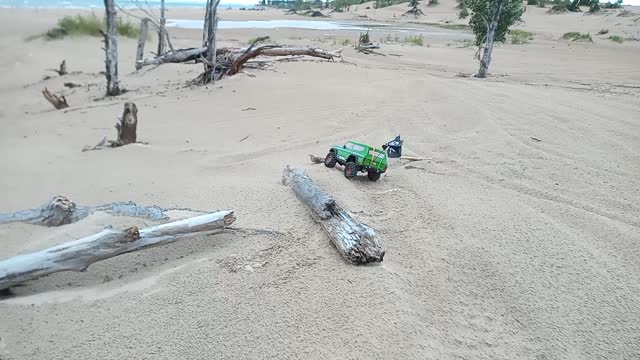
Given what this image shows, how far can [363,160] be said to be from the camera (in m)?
4.41

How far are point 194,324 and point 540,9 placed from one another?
47095 millimetres

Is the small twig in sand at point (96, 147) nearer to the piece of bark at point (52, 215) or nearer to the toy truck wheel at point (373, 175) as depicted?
the piece of bark at point (52, 215)

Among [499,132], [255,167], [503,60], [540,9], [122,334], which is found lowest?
[122,334]

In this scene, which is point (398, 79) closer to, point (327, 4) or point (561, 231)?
point (561, 231)

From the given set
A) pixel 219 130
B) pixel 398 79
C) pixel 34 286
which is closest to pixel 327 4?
pixel 398 79

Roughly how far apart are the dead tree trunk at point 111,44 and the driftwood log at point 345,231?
8.65 metres

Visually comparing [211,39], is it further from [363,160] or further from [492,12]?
[492,12]

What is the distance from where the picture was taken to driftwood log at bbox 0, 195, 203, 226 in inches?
145

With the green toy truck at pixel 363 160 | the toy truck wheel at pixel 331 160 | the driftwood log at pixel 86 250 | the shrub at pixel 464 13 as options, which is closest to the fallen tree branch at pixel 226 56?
the toy truck wheel at pixel 331 160

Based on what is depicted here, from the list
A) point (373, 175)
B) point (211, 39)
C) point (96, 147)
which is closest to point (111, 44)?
point (211, 39)

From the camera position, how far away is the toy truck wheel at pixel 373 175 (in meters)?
4.52

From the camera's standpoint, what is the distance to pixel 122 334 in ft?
8.20

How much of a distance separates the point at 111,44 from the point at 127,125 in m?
5.00

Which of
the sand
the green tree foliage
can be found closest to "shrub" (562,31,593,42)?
the green tree foliage
